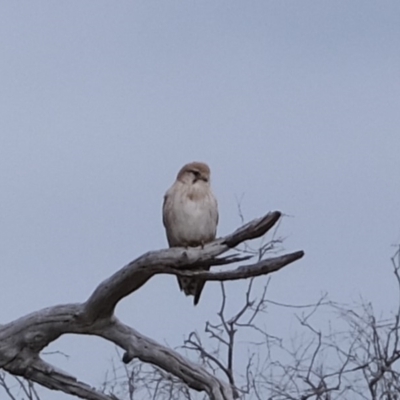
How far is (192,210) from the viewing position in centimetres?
888

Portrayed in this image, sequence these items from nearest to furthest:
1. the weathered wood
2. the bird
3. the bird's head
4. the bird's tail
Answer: the weathered wood < the bird's tail < the bird < the bird's head

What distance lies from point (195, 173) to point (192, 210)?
0.87ft

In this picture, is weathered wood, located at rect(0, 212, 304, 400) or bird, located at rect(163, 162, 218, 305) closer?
weathered wood, located at rect(0, 212, 304, 400)

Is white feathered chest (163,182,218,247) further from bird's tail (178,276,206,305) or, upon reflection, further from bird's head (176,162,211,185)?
bird's tail (178,276,206,305)

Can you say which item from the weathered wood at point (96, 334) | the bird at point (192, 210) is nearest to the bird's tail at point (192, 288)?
the bird at point (192, 210)

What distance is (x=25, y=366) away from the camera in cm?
760

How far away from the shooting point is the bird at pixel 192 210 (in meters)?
8.87

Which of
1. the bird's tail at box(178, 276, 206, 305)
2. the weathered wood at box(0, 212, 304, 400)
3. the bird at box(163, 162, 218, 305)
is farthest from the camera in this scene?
the bird at box(163, 162, 218, 305)

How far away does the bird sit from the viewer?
8.87 metres

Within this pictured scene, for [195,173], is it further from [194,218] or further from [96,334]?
[96,334]

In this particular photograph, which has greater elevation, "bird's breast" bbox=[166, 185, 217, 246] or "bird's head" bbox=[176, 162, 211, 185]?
"bird's head" bbox=[176, 162, 211, 185]

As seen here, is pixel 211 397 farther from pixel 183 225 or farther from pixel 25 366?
pixel 183 225

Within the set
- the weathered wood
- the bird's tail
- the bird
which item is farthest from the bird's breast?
the weathered wood

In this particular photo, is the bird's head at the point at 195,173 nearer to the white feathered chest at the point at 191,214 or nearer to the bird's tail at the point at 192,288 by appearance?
the white feathered chest at the point at 191,214
